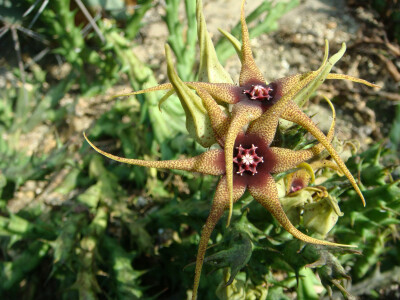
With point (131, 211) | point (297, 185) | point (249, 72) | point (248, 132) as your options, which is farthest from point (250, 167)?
point (131, 211)

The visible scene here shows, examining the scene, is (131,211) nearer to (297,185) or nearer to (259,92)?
(297,185)

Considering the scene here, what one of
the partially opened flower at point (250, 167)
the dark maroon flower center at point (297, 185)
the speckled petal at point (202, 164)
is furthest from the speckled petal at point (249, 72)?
the dark maroon flower center at point (297, 185)

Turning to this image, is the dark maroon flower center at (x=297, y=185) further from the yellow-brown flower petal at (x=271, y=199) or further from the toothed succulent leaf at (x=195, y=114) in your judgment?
the toothed succulent leaf at (x=195, y=114)

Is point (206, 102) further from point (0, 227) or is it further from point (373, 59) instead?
Answer: point (373, 59)

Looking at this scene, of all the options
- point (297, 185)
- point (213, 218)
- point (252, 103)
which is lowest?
point (297, 185)

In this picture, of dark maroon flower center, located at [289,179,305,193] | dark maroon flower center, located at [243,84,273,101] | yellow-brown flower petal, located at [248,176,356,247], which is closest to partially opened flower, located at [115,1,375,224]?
dark maroon flower center, located at [243,84,273,101]

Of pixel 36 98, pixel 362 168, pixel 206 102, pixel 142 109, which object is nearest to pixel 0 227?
pixel 142 109
